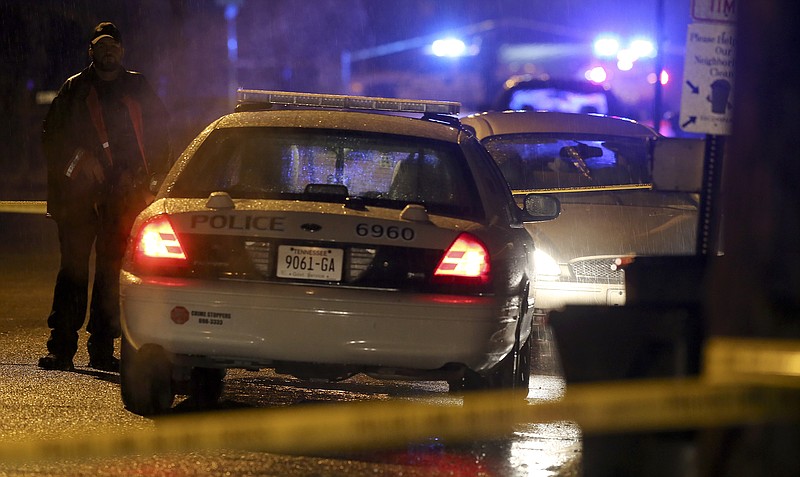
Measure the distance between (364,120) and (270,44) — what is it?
4198cm

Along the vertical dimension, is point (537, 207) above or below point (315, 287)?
above

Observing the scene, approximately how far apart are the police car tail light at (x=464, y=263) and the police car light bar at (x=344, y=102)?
4.79ft

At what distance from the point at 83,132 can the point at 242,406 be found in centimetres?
215

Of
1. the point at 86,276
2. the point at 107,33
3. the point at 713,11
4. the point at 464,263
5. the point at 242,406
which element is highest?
the point at 713,11

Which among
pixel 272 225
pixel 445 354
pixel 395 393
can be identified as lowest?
pixel 395 393

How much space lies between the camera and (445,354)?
661cm

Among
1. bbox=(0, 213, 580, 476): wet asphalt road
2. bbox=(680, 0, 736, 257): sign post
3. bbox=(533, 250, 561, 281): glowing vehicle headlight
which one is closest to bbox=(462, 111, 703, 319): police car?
bbox=(533, 250, 561, 281): glowing vehicle headlight

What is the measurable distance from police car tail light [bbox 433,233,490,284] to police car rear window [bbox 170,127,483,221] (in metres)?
0.26

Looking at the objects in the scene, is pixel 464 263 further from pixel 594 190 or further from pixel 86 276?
pixel 594 190

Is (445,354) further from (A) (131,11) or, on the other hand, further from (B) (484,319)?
(A) (131,11)

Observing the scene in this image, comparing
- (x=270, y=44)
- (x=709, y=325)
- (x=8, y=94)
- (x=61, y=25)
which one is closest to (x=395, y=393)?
(x=709, y=325)

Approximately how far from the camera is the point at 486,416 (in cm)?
730

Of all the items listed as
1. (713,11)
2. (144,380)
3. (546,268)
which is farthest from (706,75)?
(144,380)

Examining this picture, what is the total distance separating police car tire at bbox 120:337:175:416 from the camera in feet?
22.9
